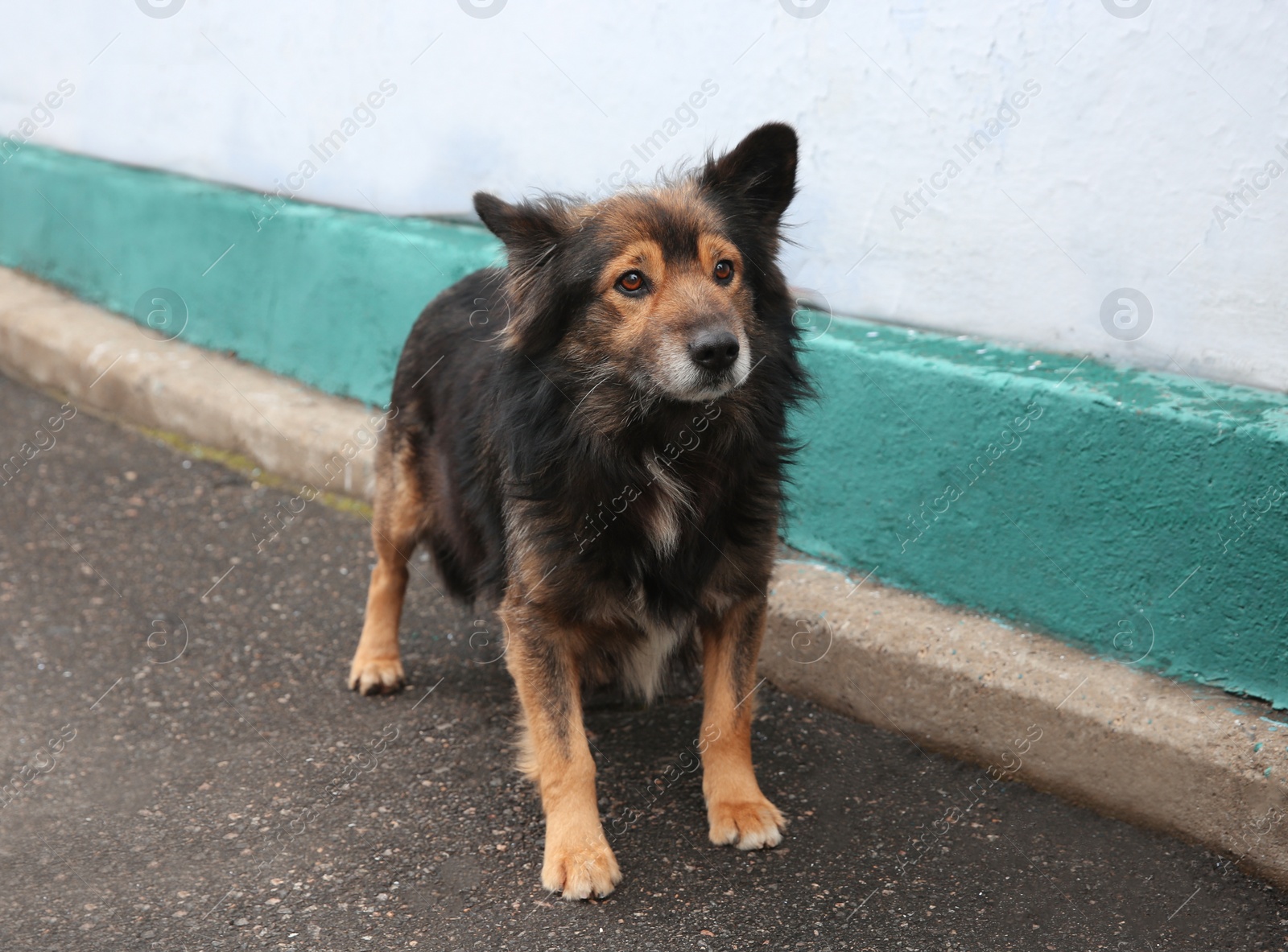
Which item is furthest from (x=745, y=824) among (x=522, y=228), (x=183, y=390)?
→ (x=183, y=390)

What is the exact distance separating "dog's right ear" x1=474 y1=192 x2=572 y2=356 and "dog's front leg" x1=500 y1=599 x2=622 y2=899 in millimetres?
797

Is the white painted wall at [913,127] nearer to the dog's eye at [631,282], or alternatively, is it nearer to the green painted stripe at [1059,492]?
the green painted stripe at [1059,492]

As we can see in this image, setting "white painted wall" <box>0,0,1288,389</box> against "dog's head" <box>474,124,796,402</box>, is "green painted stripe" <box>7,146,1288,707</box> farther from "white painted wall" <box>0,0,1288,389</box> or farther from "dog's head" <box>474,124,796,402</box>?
"dog's head" <box>474,124,796,402</box>

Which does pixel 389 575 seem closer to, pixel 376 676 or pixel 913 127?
pixel 376 676

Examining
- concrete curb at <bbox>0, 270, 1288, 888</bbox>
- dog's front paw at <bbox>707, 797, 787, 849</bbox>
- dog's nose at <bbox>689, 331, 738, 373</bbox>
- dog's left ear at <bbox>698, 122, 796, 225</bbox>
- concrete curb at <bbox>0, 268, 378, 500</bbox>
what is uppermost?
dog's left ear at <bbox>698, 122, 796, 225</bbox>

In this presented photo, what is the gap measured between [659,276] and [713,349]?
337 millimetres

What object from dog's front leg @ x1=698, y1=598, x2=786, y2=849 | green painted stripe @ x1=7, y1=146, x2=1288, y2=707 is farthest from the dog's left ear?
dog's front leg @ x1=698, y1=598, x2=786, y2=849

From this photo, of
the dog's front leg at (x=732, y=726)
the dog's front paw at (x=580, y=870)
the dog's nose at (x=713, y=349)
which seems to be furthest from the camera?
the dog's front leg at (x=732, y=726)

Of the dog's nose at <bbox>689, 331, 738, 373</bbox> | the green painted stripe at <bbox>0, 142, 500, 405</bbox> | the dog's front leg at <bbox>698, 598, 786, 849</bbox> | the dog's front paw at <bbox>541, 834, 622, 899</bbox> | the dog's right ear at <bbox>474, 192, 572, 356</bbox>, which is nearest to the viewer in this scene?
the dog's nose at <bbox>689, 331, 738, 373</bbox>

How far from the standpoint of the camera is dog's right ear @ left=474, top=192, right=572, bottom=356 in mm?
3287

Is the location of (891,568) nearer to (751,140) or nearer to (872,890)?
(872,890)

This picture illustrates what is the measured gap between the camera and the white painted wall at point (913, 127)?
3.48 metres

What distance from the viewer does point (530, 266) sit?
3.35 m

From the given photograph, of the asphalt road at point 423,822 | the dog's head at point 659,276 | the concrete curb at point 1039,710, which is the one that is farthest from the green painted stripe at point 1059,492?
the dog's head at point 659,276
